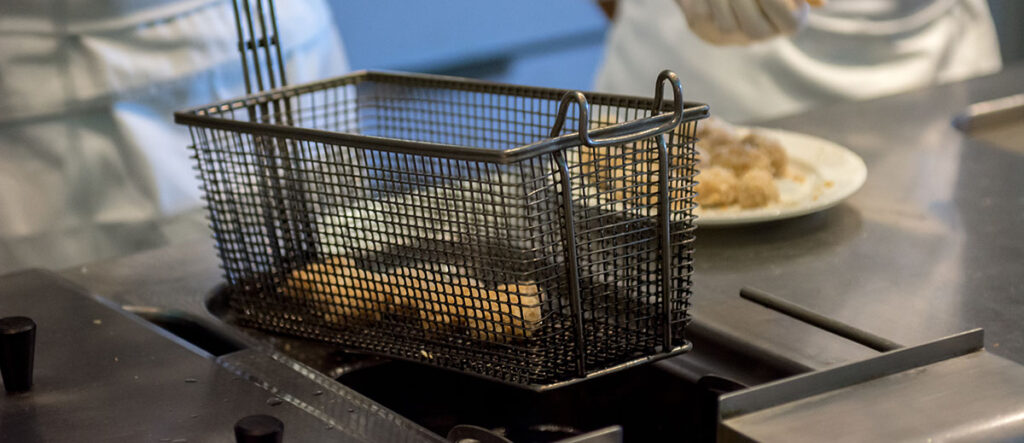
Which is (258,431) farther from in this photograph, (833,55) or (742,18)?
(833,55)

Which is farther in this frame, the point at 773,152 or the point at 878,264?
the point at 773,152

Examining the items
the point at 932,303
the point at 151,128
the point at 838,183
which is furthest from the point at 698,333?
the point at 151,128

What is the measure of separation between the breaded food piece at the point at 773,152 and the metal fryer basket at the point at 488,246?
354 millimetres

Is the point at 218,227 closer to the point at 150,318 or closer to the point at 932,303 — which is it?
the point at 150,318

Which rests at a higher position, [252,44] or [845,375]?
[252,44]

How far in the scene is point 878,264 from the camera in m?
0.88

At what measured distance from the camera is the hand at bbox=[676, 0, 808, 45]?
0.94 m

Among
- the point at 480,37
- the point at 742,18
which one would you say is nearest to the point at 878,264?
the point at 742,18

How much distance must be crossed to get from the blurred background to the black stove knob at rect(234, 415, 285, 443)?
8.89 ft

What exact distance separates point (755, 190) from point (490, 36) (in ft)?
8.70

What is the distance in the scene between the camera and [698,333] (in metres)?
0.77

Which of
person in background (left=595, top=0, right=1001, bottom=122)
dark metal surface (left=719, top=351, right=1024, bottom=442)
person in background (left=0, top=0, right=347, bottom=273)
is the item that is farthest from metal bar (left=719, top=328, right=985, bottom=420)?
person in background (left=595, top=0, right=1001, bottom=122)

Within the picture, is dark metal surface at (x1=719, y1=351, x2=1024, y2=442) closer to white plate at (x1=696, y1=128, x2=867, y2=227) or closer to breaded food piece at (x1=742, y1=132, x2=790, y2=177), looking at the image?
white plate at (x1=696, y1=128, x2=867, y2=227)

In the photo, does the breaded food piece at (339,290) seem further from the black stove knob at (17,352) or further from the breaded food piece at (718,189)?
the breaded food piece at (718,189)
